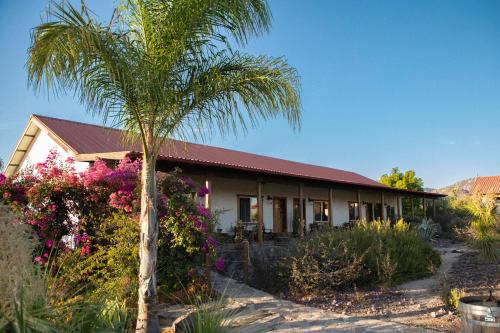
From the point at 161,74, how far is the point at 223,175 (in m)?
8.35

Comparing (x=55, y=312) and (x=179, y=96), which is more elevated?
(x=179, y=96)

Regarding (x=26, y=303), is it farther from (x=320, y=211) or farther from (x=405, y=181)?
(x=405, y=181)

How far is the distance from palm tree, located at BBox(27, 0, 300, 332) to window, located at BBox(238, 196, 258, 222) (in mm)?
11676

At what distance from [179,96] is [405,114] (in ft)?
39.6

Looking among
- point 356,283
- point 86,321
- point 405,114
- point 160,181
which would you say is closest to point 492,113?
point 405,114

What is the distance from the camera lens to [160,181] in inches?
349

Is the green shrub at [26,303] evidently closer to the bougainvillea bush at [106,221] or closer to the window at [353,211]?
the bougainvillea bush at [106,221]

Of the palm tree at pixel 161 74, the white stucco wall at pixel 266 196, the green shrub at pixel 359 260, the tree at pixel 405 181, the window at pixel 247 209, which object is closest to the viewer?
the palm tree at pixel 161 74

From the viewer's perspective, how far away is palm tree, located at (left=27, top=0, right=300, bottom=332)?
5.43m

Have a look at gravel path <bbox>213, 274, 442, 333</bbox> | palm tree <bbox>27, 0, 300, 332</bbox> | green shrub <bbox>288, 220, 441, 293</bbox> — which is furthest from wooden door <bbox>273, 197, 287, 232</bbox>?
palm tree <bbox>27, 0, 300, 332</bbox>

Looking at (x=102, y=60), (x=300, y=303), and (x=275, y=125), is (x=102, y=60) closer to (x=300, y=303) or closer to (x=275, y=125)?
(x=275, y=125)

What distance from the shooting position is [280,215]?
20.7 m

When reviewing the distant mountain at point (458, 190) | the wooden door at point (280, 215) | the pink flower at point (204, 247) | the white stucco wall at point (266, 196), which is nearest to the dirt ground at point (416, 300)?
the pink flower at point (204, 247)

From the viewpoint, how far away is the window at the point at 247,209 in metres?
18.1
